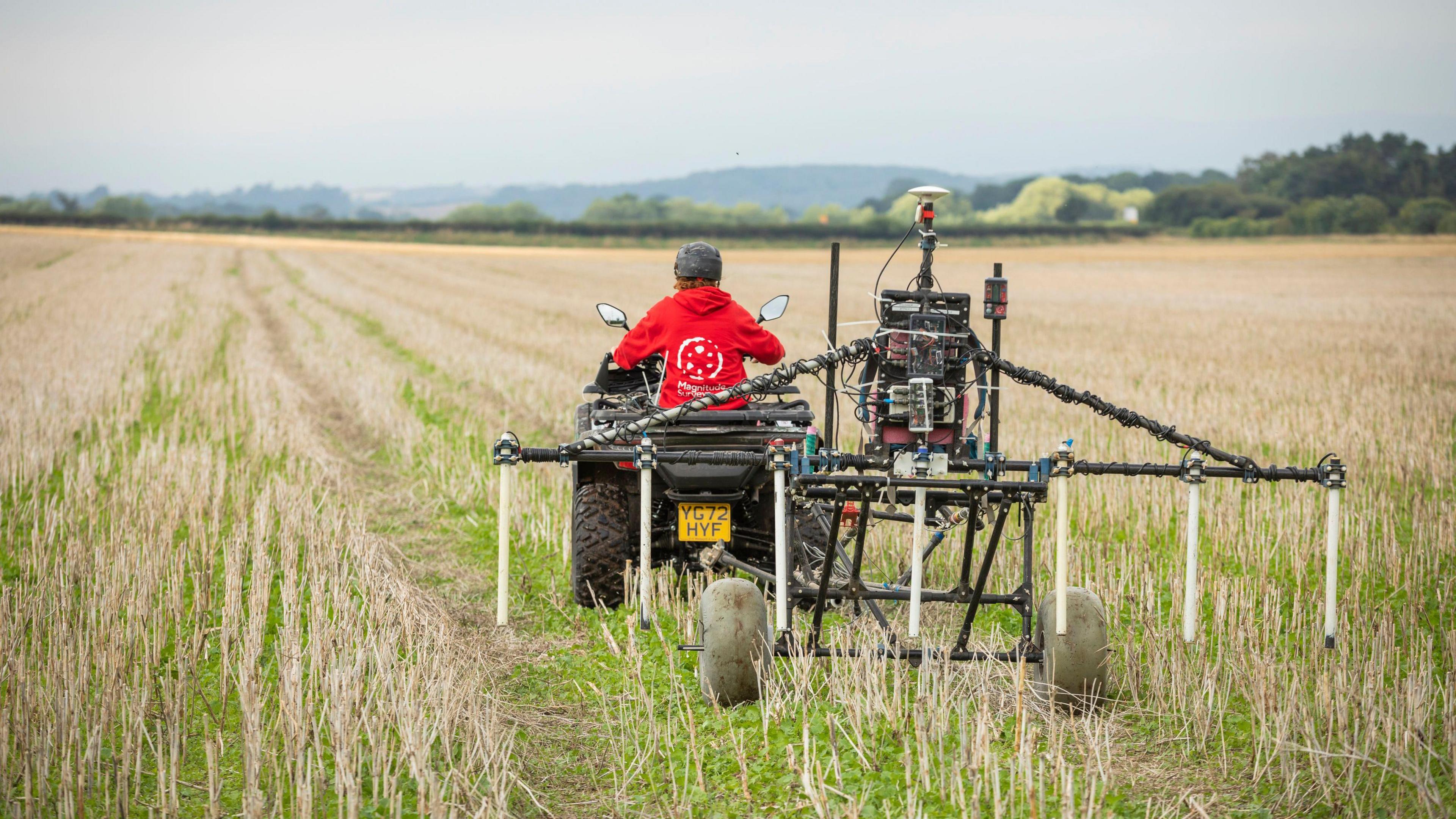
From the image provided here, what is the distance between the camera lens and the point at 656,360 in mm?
7395

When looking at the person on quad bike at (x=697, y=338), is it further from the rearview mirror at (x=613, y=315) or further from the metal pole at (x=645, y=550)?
the metal pole at (x=645, y=550)

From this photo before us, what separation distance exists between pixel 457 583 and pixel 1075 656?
12.9ft

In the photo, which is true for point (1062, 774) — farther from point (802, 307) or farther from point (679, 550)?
point (802, 307)

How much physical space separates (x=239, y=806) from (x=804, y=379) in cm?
1205

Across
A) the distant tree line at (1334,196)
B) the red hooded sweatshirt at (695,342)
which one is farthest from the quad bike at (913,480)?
the distant tree line at (1334,196)

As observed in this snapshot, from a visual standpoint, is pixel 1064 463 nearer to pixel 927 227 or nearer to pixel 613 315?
pixel 927 227

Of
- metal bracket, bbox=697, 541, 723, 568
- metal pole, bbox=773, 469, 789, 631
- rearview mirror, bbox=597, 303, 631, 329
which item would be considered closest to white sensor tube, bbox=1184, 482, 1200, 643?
metal pole, bbox=773, 469, 789, 631

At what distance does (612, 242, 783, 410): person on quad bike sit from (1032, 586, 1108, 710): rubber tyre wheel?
91.1 inches

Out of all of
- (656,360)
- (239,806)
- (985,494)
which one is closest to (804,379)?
(656,360)

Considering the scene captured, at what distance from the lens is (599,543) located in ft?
21.8

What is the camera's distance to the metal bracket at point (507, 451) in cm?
523

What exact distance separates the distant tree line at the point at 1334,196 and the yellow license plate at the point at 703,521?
6376 cm

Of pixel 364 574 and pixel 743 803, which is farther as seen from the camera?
pixel 364 574

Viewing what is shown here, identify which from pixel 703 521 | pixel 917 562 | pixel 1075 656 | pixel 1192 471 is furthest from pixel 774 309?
pixel 1075 656
